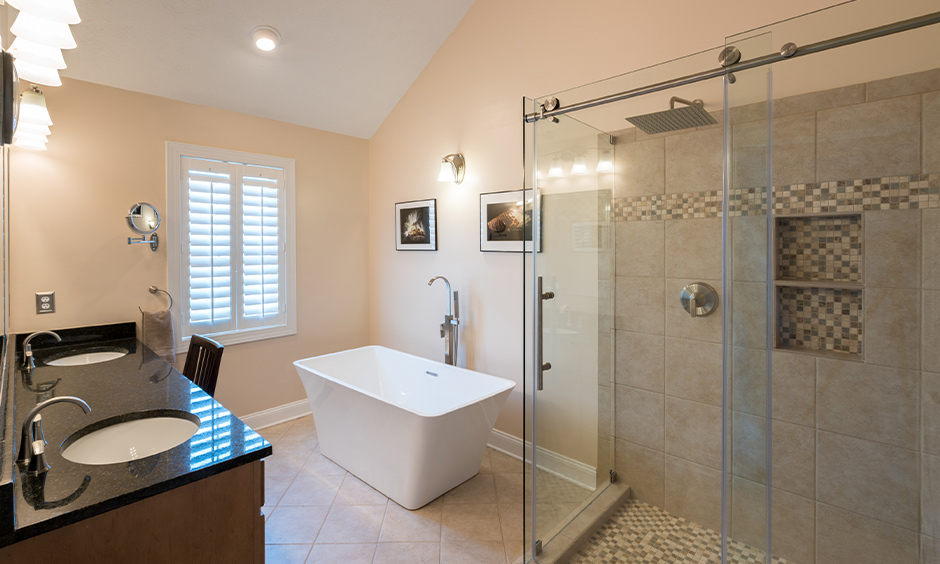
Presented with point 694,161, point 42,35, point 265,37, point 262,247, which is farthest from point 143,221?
point 694,161

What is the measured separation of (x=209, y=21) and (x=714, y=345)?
3.29 m

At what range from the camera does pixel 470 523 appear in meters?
2.33

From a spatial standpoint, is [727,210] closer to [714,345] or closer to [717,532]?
[714,345]

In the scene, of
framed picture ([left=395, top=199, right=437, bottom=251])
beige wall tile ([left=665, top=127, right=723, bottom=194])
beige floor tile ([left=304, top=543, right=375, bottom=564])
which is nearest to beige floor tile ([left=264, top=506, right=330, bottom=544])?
beige floor tile ([left=304, top=543, right=375, bottom=564])

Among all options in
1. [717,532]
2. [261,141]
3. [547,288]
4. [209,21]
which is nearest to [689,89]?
[547,288]

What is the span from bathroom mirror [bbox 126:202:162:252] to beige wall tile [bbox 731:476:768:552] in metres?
3.43

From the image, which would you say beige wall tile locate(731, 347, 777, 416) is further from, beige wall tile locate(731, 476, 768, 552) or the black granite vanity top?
the black granite vanity top

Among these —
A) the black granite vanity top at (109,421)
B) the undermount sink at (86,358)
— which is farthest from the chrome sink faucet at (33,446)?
the undermount sink at (86,358)

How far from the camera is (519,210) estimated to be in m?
2.97

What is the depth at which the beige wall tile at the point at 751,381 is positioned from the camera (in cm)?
148

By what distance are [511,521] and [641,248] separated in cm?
157

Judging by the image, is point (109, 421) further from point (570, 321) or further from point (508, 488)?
point (508, 488)

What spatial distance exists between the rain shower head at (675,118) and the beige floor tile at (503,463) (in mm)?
2134

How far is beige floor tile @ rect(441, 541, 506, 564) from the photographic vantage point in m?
2.05
